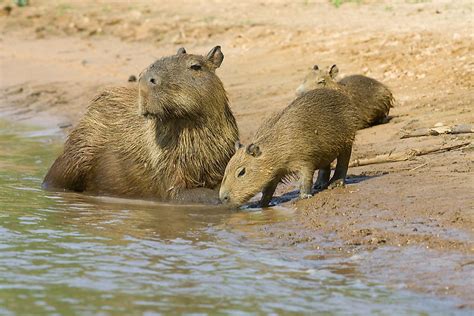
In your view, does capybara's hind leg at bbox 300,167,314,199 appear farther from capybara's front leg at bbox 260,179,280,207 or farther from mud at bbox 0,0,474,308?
capybara's front leg at bbox 260,179,280,207

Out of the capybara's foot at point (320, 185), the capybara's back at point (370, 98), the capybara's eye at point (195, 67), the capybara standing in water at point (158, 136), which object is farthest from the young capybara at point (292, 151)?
the capybara's back at point (370, 98)

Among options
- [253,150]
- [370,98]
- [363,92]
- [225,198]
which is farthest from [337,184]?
[363,92]

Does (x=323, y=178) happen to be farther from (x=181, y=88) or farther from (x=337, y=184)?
(x=181, y=88)

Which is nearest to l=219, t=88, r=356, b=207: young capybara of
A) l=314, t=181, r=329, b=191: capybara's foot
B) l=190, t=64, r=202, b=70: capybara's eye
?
l=314, t=181, r=329, b=191: capybara's foot

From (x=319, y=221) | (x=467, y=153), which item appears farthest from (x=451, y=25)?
(x=319, y=221)

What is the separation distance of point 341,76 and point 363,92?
1731 mm

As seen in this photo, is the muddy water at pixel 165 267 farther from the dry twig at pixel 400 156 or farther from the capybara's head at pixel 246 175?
the dry twig at pixel 400 156

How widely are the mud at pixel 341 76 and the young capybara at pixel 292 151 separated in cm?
27

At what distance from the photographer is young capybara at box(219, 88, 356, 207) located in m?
8.33

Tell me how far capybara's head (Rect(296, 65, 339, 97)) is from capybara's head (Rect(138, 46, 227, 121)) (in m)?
2.78

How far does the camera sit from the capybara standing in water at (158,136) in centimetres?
868

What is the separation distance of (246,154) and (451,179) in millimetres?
1590

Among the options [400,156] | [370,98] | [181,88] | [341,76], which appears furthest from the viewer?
[341,76]

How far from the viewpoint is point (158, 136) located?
9.04m
